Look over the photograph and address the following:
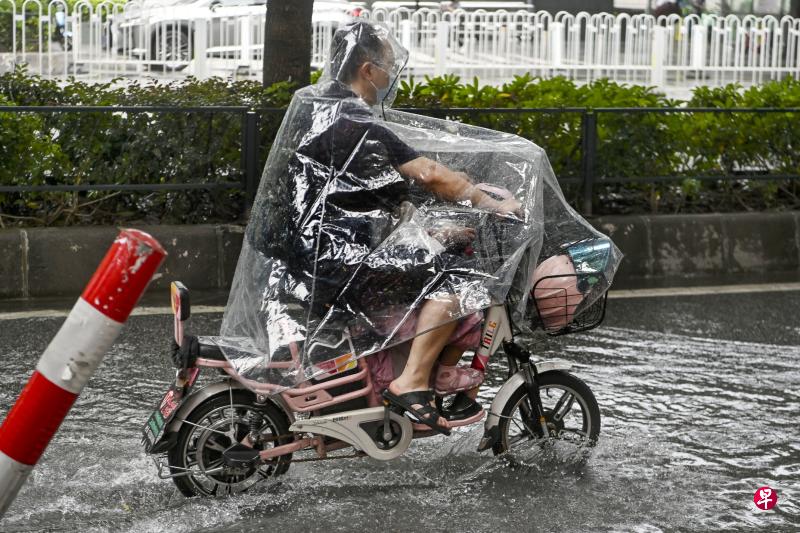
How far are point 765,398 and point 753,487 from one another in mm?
1187

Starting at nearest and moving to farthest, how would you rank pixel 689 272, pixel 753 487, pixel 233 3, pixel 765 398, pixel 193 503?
1. pixel 193 503
2. pixel 753 487
3. pixel 765 398
4. pixel 689 272
5. pixel 233 3

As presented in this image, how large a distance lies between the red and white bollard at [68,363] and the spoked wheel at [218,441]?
76.1 inches

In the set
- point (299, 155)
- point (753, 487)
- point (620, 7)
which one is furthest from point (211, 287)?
point (620, 7)

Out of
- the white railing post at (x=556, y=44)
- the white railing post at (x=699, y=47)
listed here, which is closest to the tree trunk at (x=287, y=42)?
the white railing post at (x=556, y=44)

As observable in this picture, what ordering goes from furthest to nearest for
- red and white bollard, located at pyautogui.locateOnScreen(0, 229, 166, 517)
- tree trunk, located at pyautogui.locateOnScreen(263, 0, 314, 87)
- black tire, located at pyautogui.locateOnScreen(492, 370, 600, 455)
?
1. tree trunk, located at pyautogui.locateOnScreen(263, 0, 314, 87)
2. black tire, located at pyautogui.locateOnScreen(492, 370, 600, 455)
3. red and white bollard, located at pyautogui.locateOnScreen(0, 229, 166, 517)

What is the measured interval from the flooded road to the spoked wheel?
7 cm

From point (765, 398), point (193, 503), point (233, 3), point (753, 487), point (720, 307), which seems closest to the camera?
point (193, 503)

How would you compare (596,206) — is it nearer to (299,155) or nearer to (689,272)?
(689,272)

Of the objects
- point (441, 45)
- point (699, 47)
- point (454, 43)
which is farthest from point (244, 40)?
point (699, 47)

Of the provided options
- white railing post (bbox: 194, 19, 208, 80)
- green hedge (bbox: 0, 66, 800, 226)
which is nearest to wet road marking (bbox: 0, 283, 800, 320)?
green hedge (bbox: 0, 66, 800, 226)

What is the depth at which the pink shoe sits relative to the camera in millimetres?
4707

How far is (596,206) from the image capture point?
8.77 metres

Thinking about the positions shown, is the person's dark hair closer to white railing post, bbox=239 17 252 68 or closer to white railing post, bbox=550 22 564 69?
white railing post, bbox=239 17 252 68

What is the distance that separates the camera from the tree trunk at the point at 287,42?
28.7 ft
